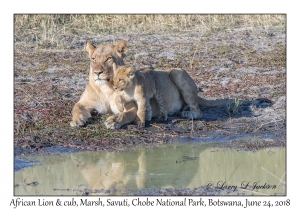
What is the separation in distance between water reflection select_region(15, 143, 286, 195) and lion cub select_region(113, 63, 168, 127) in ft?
2.20

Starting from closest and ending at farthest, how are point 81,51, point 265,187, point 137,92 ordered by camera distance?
point 265,187, point 137,92, point 81,51

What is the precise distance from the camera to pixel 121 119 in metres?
8.41

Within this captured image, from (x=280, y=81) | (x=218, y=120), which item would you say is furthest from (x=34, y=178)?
(x=280, y=81)

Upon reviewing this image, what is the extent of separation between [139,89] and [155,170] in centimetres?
150

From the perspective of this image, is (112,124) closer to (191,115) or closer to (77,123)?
(77,123)

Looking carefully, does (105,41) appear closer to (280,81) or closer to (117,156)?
(280,81)

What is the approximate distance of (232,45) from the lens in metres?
12.6

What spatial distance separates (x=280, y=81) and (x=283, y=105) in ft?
3.80

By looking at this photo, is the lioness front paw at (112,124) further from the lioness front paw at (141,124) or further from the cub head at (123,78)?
→ the cub head at (123,78)

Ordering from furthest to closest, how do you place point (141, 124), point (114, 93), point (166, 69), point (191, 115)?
1. point (166, 69)
2. point (191, 115)
3. point (114, 93)
4. point (141, 124)

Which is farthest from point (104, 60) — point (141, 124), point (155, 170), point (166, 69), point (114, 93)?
point (166, 69)

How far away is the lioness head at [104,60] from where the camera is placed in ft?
27.6

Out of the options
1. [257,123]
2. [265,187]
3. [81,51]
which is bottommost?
[265,187]

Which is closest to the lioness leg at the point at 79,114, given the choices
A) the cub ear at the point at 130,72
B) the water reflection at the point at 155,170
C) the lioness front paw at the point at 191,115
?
the water reflection at the point at 155,170
